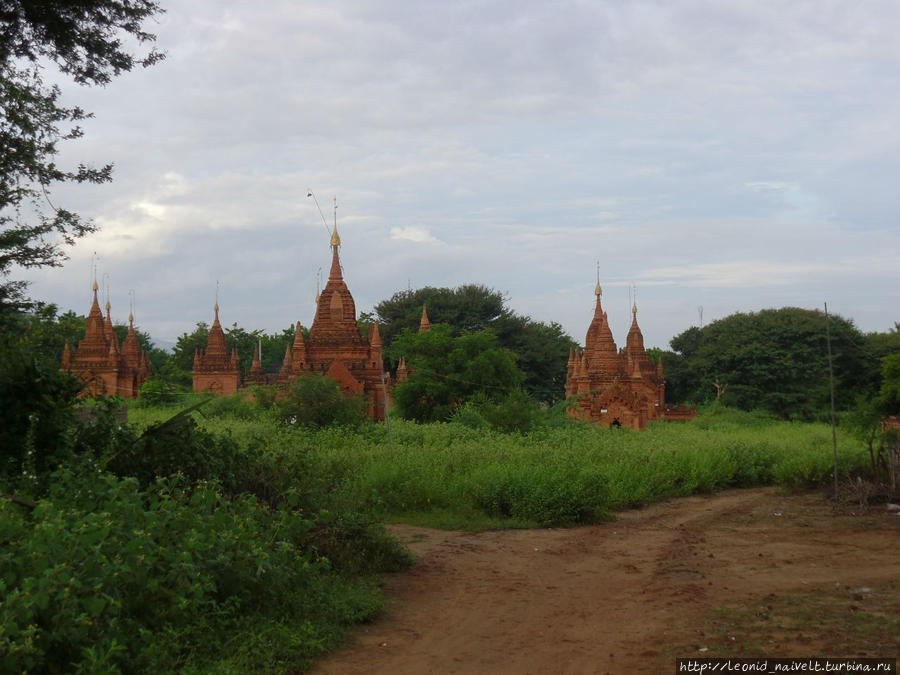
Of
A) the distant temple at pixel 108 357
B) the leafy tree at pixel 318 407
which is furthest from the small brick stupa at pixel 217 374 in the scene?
the leafy tree at pixel 318 407

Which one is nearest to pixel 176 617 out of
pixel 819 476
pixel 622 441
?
pixel 819 476

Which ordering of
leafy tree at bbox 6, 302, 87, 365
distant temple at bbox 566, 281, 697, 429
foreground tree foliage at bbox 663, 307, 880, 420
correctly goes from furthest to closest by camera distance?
foreground tree foliage at bbox 663, 307, 880, 420 < distant temple at bbox 566, 281, 697, 429 < leafy tree at bbox 6, 302, 87, 365

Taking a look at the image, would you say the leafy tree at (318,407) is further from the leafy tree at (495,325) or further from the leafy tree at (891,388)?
the leafy tree at (495,325)

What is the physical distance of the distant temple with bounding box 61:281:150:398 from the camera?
3669 cm

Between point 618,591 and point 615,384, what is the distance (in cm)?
2067

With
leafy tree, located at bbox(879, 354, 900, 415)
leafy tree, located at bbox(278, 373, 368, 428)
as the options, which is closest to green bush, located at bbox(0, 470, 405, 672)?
leafy tree, located at bbox(879, 354, 900, 415)

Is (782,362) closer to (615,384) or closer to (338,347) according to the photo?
(615,384)

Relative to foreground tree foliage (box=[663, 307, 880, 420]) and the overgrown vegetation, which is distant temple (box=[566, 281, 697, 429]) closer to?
foreground tree foliage (box=[663, 307, 880, 420])

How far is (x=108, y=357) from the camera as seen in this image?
37438mm

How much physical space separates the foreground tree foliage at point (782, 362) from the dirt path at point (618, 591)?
92.1ft

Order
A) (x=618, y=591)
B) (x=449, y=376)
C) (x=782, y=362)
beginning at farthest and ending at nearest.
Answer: (x=782, y=362)
(x=449, y=376)
(x=618, y=591)

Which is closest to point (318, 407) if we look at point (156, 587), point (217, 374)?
point (156, 587)

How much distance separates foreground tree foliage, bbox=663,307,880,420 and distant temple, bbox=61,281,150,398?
2682 cm

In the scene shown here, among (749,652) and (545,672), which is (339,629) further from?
(749,652)
